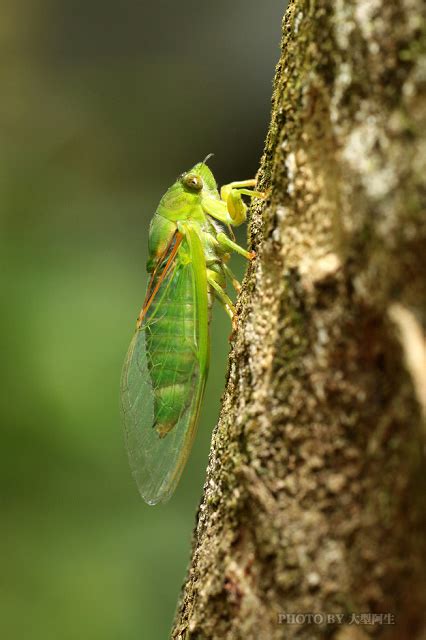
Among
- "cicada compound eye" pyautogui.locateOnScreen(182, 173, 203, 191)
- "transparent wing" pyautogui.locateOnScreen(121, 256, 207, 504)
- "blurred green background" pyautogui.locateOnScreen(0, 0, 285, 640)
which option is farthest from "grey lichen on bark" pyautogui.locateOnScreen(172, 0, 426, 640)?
"blurred green background" pyautogui.locateOnScreen(0, 0, 285, 640)

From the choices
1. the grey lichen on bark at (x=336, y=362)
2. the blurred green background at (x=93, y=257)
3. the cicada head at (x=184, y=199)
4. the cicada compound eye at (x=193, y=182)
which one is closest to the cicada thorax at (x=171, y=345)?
the cicada head at (x=184, y=199)

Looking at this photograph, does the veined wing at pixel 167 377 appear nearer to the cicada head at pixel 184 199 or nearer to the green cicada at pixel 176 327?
the green cicada at pixel 176 327

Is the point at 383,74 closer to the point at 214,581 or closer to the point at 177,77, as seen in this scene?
the point at 214,581

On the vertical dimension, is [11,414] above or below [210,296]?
below

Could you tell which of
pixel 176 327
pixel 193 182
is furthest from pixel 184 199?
pixel 176 327

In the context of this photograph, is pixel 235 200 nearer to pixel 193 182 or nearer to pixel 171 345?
pixel 193 182

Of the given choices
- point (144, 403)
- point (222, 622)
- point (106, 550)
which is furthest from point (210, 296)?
point (106, 550)

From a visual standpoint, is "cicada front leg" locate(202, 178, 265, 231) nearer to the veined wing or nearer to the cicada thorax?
the veined wing
